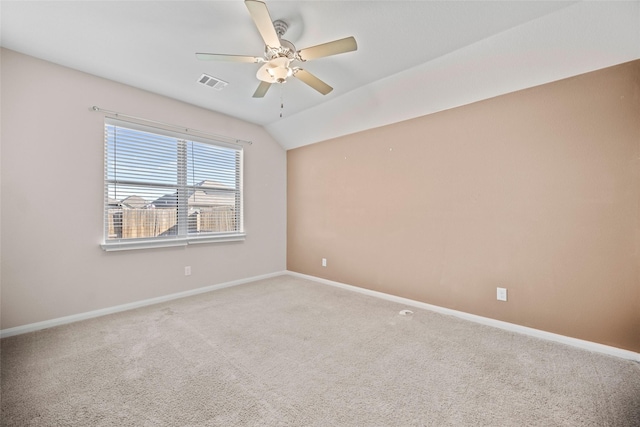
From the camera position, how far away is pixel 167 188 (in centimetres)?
339

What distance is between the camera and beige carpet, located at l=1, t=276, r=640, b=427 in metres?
1.46

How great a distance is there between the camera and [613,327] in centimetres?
208

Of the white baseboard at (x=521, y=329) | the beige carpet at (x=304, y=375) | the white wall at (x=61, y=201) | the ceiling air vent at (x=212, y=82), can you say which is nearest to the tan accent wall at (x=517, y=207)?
the white baseboard at (x=521, y=329)

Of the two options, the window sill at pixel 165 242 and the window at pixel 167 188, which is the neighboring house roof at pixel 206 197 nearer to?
the window at pixel 167 188

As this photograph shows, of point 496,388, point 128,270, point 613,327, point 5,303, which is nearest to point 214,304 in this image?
point 128,270

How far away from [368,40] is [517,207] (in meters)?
2.03

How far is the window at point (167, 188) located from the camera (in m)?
3.00

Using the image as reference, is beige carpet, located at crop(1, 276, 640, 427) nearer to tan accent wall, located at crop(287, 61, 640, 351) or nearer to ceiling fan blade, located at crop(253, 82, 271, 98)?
tan accent wall, located at crop(287, 61, 640, 351)

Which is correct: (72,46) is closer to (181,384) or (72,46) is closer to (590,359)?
(181,384)

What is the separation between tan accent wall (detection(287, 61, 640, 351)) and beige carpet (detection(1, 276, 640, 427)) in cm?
37

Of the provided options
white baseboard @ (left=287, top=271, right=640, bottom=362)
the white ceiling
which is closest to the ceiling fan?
the white ceiling

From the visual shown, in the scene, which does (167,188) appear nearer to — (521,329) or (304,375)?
(304,375)

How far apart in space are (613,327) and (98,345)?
13.5ft

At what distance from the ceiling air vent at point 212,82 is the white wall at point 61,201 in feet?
2.47
